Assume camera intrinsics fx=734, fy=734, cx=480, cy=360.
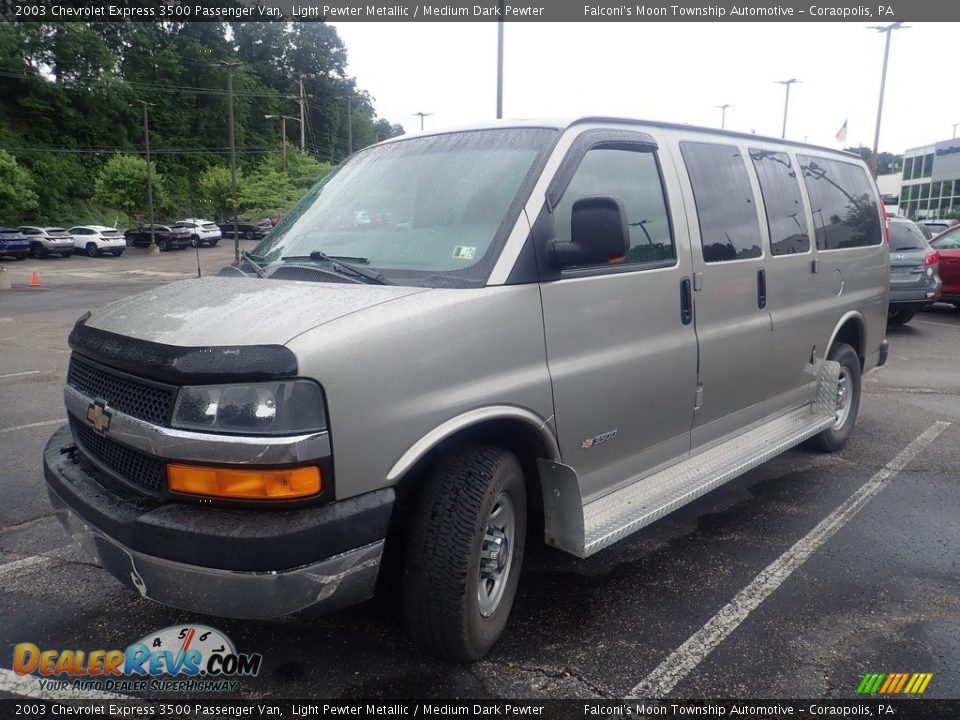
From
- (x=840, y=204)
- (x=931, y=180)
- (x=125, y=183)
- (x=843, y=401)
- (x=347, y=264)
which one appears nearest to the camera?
(x=347, y=264)

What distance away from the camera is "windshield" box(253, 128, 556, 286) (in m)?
2.92

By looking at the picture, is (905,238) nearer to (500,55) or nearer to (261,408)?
(500,55)

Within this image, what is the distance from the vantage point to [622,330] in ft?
10.8

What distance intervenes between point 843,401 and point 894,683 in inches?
125

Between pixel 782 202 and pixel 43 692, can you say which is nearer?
pixel 43 692

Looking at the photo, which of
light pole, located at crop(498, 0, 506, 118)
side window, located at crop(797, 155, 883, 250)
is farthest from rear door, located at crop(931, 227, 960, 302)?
light pole, located at crop(498, 0, 506, 118)

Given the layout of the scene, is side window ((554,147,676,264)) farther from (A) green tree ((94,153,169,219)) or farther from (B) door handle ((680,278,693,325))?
(A) green tree ((94,153,169,219))

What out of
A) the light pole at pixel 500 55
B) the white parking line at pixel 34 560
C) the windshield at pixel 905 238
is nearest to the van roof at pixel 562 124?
the white parking line at pixel 34 560

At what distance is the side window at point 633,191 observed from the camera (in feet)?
10.5

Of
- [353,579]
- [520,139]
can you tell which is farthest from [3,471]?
[520,139]

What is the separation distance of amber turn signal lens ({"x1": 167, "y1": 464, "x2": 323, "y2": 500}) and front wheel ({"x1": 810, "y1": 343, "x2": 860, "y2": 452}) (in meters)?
4.35

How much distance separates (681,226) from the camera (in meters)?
3.66

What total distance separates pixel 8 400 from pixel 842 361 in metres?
7.48

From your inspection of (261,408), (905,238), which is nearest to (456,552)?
(261,408)
